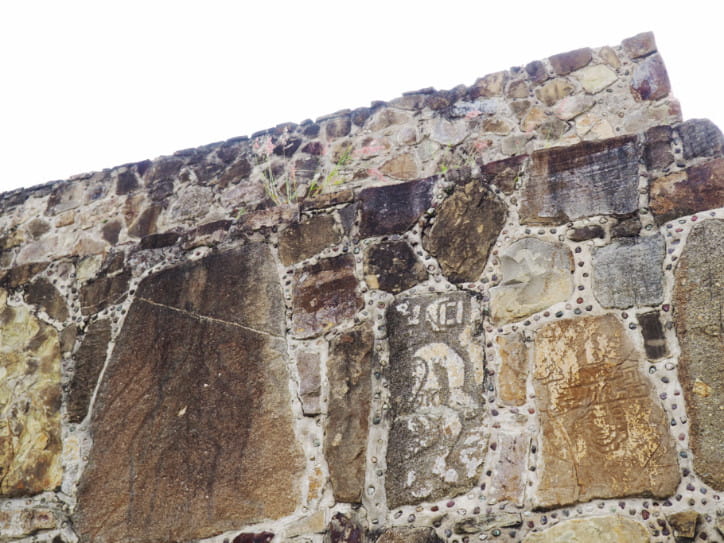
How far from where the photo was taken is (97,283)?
10.4ft

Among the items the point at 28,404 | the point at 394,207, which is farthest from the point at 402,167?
the point at 28,404

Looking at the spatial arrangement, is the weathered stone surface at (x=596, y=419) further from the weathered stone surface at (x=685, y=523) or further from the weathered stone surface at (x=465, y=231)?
the weathered stone surface at (x=465, y=231)

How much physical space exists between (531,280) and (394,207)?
0.62 metres

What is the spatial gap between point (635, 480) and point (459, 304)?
2.45ft

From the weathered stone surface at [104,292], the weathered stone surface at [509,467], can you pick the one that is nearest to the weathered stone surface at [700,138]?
the weathered stone surface at [509,467]

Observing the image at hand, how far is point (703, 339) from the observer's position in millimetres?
1953

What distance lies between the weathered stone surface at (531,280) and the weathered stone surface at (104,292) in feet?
5.23

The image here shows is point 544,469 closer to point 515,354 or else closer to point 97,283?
point 515,354

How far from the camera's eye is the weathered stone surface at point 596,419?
1.91 meters

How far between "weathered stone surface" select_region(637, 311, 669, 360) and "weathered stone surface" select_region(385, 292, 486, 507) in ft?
1.58

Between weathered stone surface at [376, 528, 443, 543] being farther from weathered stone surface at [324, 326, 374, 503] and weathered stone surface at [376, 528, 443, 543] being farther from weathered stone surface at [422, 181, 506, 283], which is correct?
weathered stone surface at [422, 181, 506, 283]

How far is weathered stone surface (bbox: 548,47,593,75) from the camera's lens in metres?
2.83

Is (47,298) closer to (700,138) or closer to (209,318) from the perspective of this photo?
(209,318)

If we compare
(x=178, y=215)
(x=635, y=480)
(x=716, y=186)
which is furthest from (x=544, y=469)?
(x=178, y=215)
